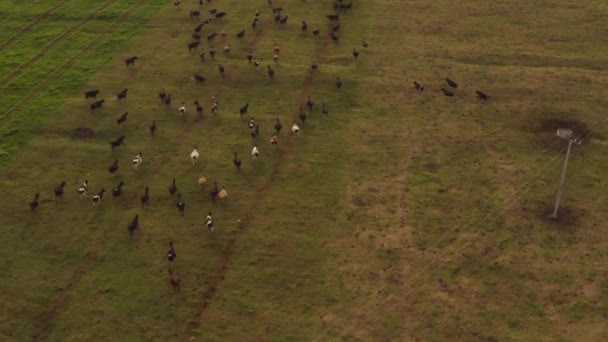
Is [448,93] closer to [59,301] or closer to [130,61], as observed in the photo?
[130,61]

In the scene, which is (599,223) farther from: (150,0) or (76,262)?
(150,0)

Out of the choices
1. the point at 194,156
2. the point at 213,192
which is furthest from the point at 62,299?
the point at 194,156

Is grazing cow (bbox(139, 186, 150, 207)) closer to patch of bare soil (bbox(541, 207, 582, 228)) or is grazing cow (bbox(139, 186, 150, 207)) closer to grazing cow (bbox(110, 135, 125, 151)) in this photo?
grazing cow (bbox(110, 135, 125, 151))

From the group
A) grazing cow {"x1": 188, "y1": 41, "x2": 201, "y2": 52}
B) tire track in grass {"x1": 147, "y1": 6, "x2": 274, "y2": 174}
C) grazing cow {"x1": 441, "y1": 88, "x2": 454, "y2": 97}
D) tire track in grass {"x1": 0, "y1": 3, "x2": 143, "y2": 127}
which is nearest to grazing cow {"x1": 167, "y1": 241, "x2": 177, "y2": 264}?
tire track in grass {"x1": 147, "y1": 6, "x2": 274, "y2": 174}

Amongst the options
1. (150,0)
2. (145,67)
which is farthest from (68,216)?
(150,0)

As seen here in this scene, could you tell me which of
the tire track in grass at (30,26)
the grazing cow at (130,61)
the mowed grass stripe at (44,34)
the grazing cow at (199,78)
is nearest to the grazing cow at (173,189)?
the grazing cow at (199,78)
